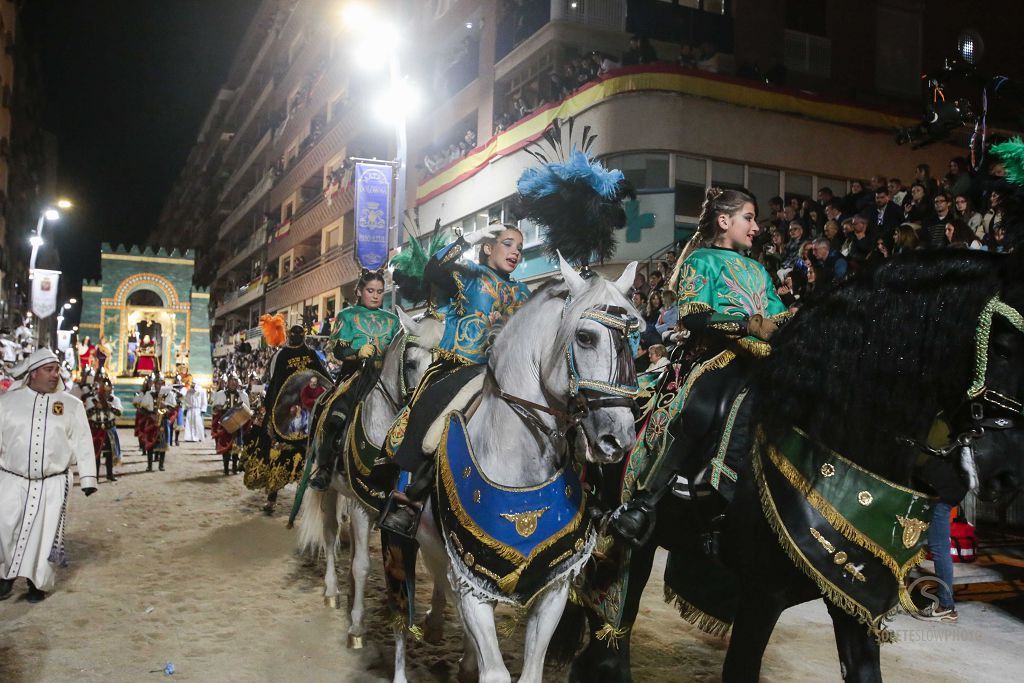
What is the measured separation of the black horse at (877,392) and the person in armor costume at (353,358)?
3558mm

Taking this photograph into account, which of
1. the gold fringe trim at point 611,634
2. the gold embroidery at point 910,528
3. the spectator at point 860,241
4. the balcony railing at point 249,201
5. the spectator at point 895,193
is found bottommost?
the gold fringe trim at point 611,634

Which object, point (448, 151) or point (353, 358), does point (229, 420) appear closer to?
point (353, 358)

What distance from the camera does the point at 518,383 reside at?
3748 mm

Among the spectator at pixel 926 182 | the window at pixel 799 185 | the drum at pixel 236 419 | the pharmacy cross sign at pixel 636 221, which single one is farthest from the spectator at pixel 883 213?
the drum at pixel 236 419

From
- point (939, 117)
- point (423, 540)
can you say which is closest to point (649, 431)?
point (423, 540)

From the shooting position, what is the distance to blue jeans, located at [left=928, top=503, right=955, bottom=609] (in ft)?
21.6

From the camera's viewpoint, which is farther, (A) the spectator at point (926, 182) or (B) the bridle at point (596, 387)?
(A) the spectator at point (926, 182)

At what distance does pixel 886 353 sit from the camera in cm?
327

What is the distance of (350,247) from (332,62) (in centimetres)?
1288

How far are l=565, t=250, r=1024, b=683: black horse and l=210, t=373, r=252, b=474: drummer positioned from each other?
47.2 ft

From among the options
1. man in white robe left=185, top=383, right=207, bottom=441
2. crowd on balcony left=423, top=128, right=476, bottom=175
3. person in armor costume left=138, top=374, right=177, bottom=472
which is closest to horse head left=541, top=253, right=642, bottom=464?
person in armor costume left=138, top=374, right=177, bottom=472

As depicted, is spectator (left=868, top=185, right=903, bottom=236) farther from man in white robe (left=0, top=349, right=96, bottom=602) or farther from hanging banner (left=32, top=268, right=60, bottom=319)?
hanging banner (left=32, top=268, right=60, bottom=319)

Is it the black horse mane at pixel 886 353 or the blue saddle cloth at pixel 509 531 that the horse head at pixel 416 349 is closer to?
the blue saddle cloth at pixel 509 531

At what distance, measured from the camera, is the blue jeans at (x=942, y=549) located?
6570 millimetres
